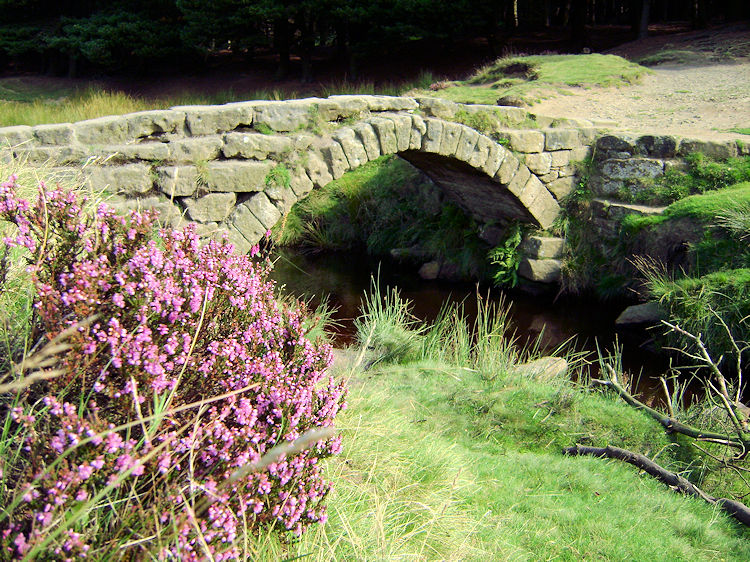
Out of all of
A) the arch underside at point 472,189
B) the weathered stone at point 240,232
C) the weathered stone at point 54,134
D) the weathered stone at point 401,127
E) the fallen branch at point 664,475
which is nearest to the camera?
the fallen branch at point 664,475

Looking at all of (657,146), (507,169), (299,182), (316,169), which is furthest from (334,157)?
(657,146)

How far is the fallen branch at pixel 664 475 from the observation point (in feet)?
11.0

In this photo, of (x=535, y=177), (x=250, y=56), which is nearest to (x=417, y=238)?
(x=535, y=177)

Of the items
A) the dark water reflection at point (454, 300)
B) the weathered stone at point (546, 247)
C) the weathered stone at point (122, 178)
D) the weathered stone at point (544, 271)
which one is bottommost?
the dark water reflection at point (454, 300)

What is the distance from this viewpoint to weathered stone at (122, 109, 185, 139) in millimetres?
4961

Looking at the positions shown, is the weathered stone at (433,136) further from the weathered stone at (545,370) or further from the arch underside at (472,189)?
the weathered stone at (545,370)

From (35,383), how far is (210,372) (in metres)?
0.52

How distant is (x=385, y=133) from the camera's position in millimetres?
6527

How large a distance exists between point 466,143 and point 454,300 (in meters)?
2.26

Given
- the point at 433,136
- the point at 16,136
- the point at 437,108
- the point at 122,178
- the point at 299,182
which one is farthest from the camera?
the point at 437,108

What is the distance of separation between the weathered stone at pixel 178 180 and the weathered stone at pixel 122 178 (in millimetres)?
91

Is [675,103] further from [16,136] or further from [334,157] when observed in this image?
[16,136]

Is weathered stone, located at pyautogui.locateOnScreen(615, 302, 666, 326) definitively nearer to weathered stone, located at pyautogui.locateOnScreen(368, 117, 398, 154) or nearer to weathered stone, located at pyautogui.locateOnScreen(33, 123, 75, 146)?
weathered stone, located at pyautogui.locateOnScreen(368, 117, 398, 154)

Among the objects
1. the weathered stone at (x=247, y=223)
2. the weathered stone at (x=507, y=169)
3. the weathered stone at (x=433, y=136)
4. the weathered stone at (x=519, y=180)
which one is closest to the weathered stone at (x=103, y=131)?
the weathered stone at (x=247, y=223)
